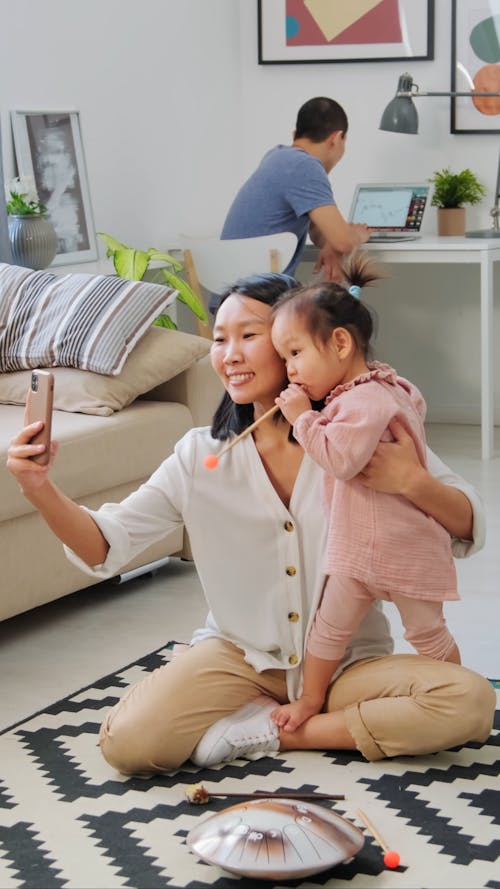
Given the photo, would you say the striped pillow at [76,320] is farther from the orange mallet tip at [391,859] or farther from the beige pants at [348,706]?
the orange mallet tip at [391,859]

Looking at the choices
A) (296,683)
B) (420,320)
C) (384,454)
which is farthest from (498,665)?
(420,320)

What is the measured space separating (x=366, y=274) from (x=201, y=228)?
3.10 m

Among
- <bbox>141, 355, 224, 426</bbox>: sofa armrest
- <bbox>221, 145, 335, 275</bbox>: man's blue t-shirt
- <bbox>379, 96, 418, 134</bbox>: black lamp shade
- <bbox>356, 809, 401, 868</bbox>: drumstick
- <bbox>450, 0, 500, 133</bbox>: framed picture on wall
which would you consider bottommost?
<bbox>356, 809, 401, 868</bbox>: drumstick

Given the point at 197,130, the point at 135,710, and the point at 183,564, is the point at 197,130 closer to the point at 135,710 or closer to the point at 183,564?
the point at 183,564

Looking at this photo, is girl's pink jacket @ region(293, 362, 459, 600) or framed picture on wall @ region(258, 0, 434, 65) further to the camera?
framed picture on wall @ region(258, 0, 434, 65)

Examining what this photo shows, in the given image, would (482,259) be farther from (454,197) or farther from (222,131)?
(222,131)

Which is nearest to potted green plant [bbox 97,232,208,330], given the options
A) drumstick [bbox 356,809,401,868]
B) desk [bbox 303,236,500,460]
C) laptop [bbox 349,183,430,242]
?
desk [bbox 303,236,500,460]

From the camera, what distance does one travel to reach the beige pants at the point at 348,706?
2.05 meters

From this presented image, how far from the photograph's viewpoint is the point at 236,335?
82.4 inches

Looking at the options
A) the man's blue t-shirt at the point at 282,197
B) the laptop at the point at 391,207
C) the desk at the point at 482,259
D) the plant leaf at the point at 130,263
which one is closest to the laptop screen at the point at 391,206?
the laptop at the point at 391,207

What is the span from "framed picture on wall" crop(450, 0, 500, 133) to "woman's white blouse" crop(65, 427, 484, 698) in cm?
293

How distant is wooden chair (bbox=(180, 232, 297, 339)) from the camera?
4.38m

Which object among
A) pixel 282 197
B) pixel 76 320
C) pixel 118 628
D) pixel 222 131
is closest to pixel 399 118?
pixel 282 197

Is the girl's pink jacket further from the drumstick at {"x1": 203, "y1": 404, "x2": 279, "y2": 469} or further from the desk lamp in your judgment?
the desk lamp
